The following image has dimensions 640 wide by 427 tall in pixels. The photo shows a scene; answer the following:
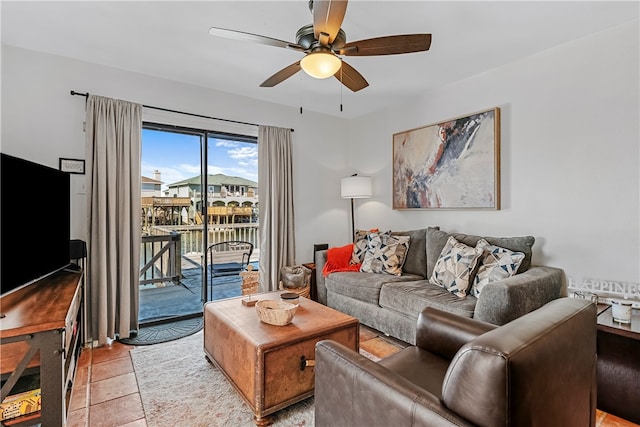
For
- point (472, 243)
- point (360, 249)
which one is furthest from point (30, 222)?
point (472, 243)

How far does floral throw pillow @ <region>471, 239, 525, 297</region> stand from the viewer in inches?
98.0

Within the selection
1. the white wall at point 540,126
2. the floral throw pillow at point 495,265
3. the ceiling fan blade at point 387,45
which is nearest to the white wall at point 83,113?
the white wall at point 540,126

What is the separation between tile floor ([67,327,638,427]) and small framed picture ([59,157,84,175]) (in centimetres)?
158

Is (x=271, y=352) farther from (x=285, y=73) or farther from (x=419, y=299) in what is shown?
(x=285, y=73)

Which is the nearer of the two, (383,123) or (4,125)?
(4,125)

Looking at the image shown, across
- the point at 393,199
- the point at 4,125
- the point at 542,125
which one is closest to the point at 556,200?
the point at 542,125

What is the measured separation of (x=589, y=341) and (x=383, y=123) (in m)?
3.55

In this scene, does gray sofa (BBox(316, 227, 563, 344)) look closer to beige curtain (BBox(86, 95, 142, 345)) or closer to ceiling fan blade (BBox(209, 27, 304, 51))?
beige curtain (BBox(86, 95, 142, 345))

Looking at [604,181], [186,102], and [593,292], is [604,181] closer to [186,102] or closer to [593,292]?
[593,292]

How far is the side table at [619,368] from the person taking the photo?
5.96 feet

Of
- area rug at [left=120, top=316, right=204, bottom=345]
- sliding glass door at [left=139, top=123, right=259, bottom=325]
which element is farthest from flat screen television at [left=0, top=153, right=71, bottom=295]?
sliding glass door at [left=139, top=123, right=259, bottom=325]

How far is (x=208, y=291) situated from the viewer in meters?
3.80

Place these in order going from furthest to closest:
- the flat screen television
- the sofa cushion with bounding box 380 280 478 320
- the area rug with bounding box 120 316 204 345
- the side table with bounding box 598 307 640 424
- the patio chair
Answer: the patio chair → the area rug with bounding box 120 316 204 345 → the sofa cushion with bounding box 380 280 478 320 → the side table with bounding box 598 307 640 424 → the flat screen television

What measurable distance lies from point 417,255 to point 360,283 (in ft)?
2.43
